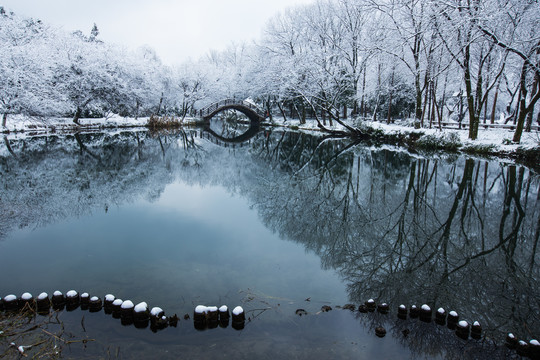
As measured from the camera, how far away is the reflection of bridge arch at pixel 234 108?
46156 millimetres

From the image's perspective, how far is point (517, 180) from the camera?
1223 centimetres

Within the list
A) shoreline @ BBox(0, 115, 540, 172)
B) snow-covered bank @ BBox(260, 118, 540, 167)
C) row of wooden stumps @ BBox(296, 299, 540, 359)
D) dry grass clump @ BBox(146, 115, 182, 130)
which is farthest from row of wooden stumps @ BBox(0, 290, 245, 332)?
dry grass clump @ BBox(146, 115, 182, 130)

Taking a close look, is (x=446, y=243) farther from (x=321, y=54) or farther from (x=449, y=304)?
(x=321, y=54)

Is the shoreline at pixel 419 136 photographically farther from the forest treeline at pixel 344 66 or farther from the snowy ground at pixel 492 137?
the forest treeline at pixel 344 66

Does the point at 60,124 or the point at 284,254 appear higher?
the point at 60,124

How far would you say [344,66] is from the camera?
32438 millimetres

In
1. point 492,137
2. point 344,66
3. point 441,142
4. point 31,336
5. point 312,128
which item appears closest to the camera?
point 31,336

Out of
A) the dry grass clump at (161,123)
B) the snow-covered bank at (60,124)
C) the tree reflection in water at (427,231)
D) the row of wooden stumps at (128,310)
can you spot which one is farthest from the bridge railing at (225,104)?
the row of wooden stumps at (128,310)

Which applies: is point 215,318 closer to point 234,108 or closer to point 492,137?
point 492,137

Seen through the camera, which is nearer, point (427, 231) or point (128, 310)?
point (128, 310)

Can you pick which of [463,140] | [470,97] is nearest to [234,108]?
[463,140]

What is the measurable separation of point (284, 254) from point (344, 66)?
97.2 feet

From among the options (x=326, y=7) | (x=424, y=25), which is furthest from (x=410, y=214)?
(x=326, y=7)

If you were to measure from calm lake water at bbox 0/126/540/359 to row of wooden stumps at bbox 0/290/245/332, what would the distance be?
11 centimetres
